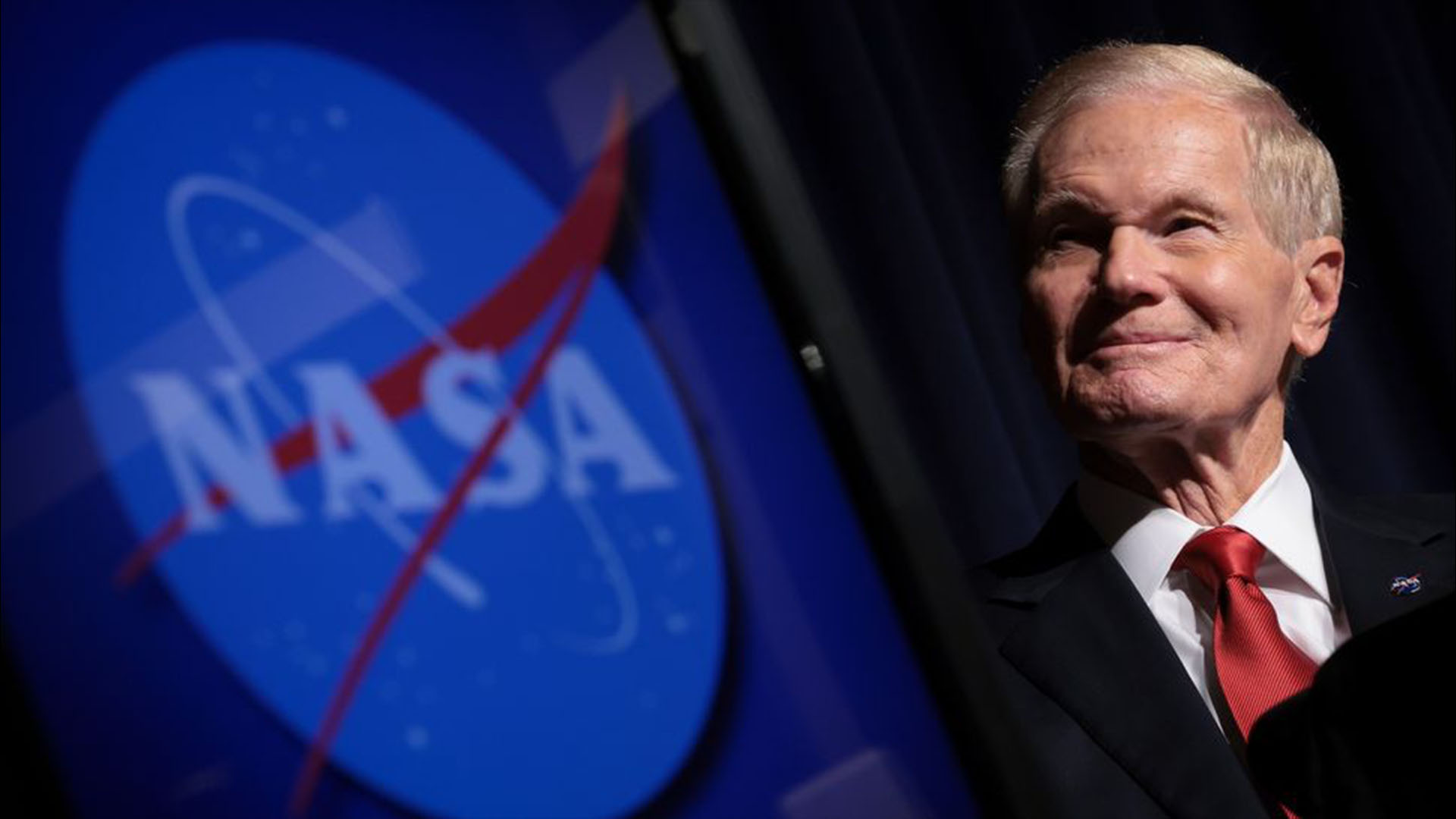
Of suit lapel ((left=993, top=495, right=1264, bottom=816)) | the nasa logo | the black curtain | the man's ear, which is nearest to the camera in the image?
the nasa logo

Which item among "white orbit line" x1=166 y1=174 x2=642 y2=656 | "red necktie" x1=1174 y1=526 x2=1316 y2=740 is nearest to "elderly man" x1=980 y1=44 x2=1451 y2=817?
"red necktie" x1=1174 y1=526 x2=1316 y2=740

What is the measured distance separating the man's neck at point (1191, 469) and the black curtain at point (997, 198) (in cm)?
Answer: 15

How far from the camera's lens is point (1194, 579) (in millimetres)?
1081

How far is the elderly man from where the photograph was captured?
100 cm

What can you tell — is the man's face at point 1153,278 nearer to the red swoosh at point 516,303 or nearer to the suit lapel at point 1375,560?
the suit lapel at point 1375,560

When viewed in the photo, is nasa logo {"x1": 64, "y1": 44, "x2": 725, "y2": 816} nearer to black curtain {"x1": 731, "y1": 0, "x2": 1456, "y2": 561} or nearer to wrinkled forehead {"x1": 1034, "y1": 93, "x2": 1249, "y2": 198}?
wrinkled forehead {"x1": 1034, "y1": 93, "x2": 1249, "y2": 198}

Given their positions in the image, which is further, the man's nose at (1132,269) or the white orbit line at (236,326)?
the man's nose at (1132,269)

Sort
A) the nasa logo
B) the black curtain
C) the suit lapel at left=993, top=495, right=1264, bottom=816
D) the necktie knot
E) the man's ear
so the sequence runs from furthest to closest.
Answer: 1. the black curtain
2. the man's ear
3. the necktie knot
4. the suit lapel at left=993, top=495, right=1264, bottom=816
5. the nasa logo

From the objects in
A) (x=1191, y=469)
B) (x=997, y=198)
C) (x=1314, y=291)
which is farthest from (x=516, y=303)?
(x=997, y=198)

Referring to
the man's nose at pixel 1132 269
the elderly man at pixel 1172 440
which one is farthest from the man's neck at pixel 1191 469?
the man's nose at pixel 1132 269

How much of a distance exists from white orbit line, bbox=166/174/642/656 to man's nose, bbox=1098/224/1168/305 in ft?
1.70

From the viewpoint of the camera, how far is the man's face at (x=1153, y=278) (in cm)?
106

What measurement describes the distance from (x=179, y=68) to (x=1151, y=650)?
69cm

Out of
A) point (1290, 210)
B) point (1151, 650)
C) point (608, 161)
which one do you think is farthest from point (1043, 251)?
point (608, 161)
